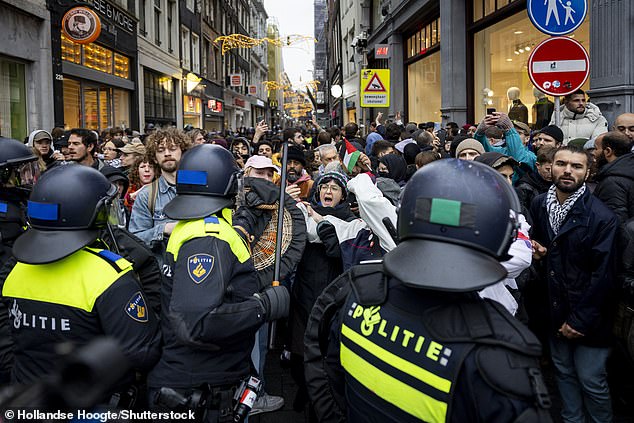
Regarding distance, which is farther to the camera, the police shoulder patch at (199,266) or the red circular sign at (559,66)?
the red circular sign at (559,66)

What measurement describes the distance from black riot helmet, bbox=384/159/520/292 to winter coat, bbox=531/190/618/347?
211 cm

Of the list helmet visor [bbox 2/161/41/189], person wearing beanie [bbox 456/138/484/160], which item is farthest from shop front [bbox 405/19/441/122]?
helmet visor [bbox 2/161/41/189]

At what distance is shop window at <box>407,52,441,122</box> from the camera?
1755cm

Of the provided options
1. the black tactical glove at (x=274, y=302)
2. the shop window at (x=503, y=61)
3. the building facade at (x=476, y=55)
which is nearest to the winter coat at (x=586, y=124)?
the building facade at (x=476, y=55)

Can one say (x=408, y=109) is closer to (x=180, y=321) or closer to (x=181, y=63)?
(x=181, y=63)

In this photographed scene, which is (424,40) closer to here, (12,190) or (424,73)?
(424,73)

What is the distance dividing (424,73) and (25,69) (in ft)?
40.6

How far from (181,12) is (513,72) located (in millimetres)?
21739

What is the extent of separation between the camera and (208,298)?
244 centimetres

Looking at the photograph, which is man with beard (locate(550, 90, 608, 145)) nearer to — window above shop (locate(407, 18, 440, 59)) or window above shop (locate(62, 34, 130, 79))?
window above shop (locate(407, 18, 440, 59))

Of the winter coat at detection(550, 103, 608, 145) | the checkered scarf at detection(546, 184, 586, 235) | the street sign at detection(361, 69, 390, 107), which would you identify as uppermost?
the street sign at detection(361, 69, 390, 107)

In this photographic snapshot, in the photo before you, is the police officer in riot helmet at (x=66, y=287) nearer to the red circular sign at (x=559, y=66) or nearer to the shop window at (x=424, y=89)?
the red circular sign at (x=559, y=66)

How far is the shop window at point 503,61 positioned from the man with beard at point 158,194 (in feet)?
25.1

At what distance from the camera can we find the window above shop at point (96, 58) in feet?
49.4
